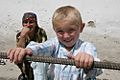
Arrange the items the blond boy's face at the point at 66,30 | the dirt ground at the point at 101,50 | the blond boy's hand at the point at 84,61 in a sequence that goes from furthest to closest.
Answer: the dirt ground at the point at 101,50, the blond boy's face at the point at 66,30, the blond boy's hand at the point at 84,61

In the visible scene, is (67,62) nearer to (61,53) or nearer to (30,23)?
(61,53)

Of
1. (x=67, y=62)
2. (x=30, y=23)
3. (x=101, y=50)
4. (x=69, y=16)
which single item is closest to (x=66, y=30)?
(x=69, y=16)

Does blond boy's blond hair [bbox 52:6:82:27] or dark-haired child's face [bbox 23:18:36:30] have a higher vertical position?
blond boy's blond hair [bbox 52:6:82:27]

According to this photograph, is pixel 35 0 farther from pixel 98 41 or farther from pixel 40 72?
pixel 40 72

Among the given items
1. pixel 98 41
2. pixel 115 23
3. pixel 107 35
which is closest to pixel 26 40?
pixel 98 41

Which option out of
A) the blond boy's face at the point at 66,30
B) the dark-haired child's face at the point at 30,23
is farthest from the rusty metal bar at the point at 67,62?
the dark-haired child's face at the point at 30,23

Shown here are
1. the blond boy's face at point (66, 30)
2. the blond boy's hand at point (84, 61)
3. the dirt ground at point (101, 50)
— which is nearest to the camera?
the blond boy's hand at point (84, 61)

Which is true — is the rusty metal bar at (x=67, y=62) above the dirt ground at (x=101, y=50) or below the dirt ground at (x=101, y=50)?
above

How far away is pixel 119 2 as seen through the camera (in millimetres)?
7859

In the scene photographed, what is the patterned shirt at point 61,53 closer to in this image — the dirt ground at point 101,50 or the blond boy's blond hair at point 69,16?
the blond boy's blond hair at point 69,16

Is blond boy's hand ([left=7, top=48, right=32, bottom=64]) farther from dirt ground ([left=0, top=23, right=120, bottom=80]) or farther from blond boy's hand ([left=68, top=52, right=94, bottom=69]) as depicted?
dirt ground ([left=0, top=23, right=120, bottom=80])

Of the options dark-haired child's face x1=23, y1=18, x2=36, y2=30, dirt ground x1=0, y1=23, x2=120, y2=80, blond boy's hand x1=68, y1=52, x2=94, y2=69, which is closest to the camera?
blond boy's hand x1=68, y1=52, x2=94, y2=69

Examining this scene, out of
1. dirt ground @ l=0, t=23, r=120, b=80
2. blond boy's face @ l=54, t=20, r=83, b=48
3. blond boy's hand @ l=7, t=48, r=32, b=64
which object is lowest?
dirt ground @ l=0, t=23, r=120, b=80

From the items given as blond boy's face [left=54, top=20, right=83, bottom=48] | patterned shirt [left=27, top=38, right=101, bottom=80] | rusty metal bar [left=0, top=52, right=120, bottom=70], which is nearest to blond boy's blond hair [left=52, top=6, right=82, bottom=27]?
blond boy's face [left=54, top=20, right=83, bottom=48]
